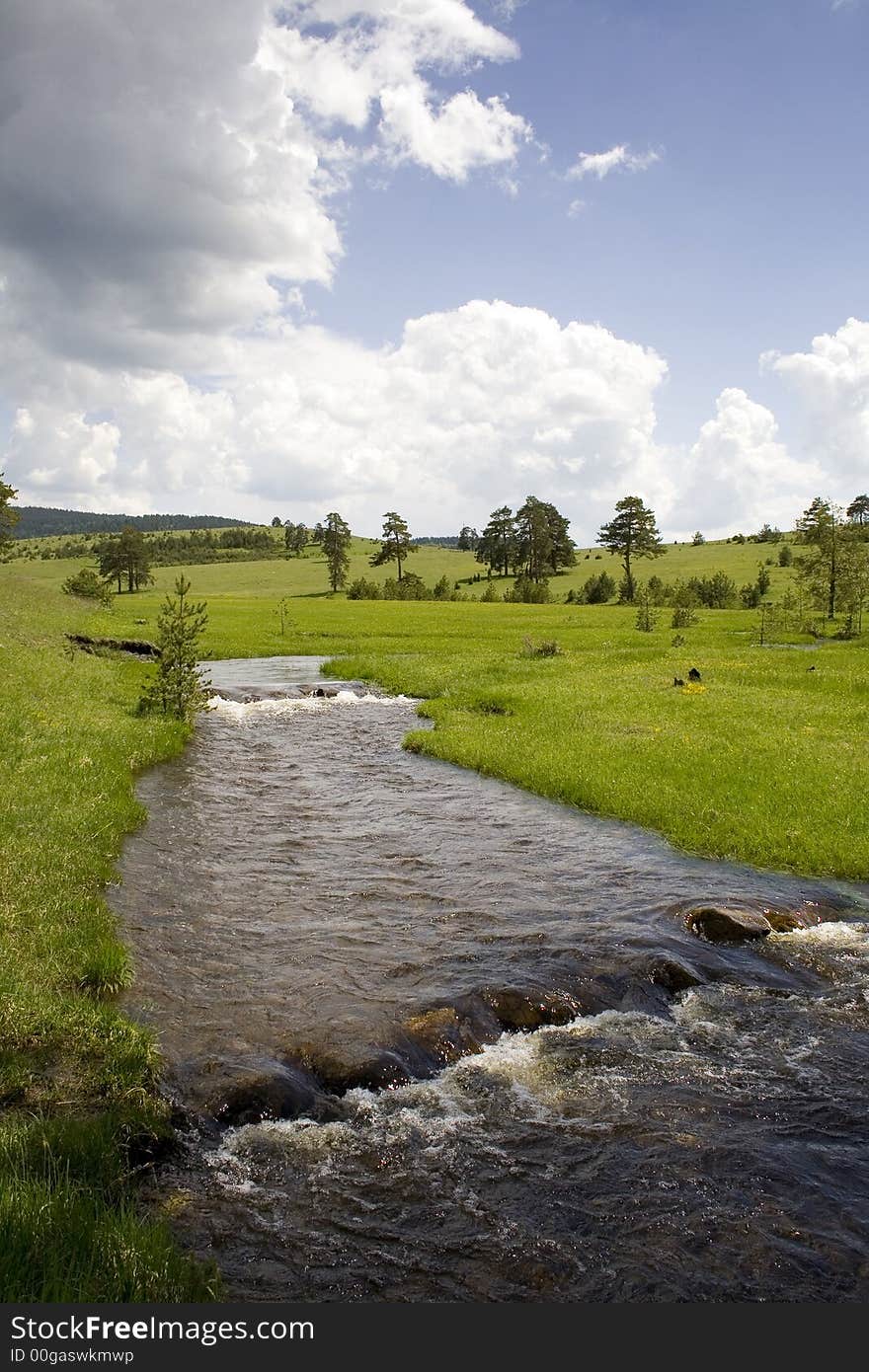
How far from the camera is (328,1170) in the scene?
737cm

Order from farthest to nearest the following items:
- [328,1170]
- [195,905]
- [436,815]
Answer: [436,815]
[195,905]
[328,1170]

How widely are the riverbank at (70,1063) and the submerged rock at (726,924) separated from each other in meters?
8.75

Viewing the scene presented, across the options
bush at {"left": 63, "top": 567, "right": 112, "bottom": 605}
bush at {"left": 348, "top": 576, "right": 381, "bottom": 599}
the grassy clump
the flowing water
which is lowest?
the flowing water

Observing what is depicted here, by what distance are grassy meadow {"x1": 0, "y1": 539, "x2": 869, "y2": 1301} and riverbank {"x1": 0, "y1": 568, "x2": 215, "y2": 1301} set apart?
0.02 meters

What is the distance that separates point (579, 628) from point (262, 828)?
192 ft

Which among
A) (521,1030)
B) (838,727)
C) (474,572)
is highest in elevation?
(474,572)

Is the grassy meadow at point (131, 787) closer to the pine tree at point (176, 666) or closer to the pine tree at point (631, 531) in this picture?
the pine tree at point (176, 666)

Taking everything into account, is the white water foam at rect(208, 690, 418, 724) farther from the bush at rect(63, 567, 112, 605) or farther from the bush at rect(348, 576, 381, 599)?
the bush at rect(348, 576, 381, 599)

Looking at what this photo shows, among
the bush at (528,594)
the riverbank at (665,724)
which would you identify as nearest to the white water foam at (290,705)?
the riverbank at (665,724)

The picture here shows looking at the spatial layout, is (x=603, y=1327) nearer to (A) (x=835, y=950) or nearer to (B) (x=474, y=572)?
(A) (x=835, y=950)

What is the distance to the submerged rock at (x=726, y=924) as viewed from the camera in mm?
12992

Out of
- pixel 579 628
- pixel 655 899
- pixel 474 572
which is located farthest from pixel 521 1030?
pixel 474 572

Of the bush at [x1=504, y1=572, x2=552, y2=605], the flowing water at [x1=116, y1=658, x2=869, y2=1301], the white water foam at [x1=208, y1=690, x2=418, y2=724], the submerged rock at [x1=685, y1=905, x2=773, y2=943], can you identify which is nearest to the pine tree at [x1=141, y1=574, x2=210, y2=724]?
the white water foam at [x1=208, y1=690, x2=418, y2=724]

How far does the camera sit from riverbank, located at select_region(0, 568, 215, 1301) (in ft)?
18.3
